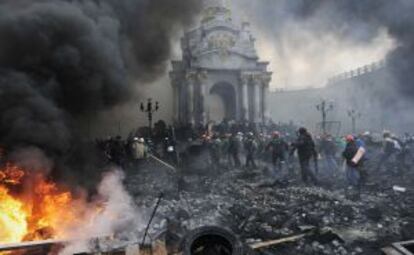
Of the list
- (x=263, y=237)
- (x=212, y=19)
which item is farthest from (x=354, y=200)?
(x=212, y=19)

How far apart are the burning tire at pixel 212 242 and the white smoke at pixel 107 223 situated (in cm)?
158

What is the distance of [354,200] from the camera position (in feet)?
34.9

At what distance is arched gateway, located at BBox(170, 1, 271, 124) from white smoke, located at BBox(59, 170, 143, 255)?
2672cm

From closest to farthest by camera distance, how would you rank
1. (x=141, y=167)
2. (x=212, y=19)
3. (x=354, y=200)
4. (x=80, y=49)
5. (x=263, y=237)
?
(x=263, y=237)
(x=80, y=49)
(x=354, y=200)
(x=141, y=167)
(x=212, y=19)

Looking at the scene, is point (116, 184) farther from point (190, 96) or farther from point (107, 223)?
point (190, 96)

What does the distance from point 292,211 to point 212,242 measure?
4238mm

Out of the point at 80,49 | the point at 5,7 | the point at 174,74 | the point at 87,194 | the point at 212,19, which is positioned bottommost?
the point at 87,194

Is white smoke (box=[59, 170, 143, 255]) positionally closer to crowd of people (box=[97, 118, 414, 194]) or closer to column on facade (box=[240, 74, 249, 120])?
crowd of people (box=[97, 118, 414, 194])

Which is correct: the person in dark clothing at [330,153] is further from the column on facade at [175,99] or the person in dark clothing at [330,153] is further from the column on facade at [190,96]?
the column on facade at [175,99]

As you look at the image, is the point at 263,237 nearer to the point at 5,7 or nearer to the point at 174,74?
the point at 5,7

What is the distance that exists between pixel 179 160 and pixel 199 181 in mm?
4389

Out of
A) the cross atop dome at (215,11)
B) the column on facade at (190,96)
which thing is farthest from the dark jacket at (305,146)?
the cross atop dome at (215,11)

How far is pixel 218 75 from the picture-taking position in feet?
121

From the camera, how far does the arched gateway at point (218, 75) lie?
35.7 m
